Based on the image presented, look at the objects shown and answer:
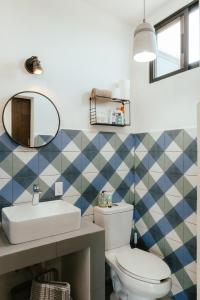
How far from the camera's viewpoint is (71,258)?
1896 mm

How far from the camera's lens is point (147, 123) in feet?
7.73

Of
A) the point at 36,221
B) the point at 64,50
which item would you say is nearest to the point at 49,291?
the point at 36,221

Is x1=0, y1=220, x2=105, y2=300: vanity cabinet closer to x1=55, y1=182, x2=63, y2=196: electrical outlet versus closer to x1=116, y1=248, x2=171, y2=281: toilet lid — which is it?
x1=116, y1=248, x2=171, y2=281: toilet lid

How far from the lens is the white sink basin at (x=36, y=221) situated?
143cm

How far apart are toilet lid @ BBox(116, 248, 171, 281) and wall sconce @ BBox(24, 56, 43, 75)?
1697 mm

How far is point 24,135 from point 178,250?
1.66 meters

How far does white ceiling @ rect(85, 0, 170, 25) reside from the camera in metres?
2.16

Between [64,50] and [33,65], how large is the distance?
394 mm

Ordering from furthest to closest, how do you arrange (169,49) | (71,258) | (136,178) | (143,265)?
(136,178) → (169,49) → (71,258) → (143,265)

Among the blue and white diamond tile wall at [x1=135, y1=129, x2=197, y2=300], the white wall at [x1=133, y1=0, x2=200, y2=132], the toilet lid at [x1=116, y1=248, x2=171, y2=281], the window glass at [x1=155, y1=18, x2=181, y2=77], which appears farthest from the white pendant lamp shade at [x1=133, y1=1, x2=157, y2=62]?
the toilet lid at [x1=116, y1=248, x2=171, y2=281]

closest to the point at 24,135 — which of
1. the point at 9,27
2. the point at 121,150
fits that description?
the point at 9,27

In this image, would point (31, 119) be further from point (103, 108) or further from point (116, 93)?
point (116, 93)

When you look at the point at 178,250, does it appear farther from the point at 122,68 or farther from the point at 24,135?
the point at 122,68

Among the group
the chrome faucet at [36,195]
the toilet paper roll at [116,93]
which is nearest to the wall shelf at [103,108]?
the toilet paper roll at [116,93]
